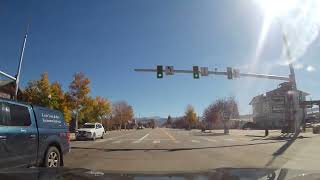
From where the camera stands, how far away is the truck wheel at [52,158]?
11.8 metres

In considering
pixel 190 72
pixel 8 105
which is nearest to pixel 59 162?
pixel 8 105

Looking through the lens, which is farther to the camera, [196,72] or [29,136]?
[196,72]

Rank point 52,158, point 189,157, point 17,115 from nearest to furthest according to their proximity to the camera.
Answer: point 17,115 → point 52,158 → point 189,157

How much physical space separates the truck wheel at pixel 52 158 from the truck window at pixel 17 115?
49.4 inches

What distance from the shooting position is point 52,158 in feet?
40.2

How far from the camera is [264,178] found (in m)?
5.88

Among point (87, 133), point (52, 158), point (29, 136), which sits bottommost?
point (52, 158)

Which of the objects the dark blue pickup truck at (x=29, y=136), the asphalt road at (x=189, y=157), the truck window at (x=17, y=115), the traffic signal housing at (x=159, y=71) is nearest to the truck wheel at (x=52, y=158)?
the dark blue pickup truck at (x=29, y=136)

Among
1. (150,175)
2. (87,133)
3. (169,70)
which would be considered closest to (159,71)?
(169,70)

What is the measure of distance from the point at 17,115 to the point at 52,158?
81.3 inches

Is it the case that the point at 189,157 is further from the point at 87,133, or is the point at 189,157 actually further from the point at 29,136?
the point at 87,133

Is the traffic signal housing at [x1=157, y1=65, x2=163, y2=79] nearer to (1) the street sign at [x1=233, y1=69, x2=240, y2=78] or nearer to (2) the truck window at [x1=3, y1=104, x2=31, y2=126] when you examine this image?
(1) the street sign at [x1=233, y1=69, x2=240, y2=78]

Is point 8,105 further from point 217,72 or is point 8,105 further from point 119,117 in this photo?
point 119,117

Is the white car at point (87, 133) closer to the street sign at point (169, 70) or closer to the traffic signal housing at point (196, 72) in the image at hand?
the street sign at point (169, 70)
